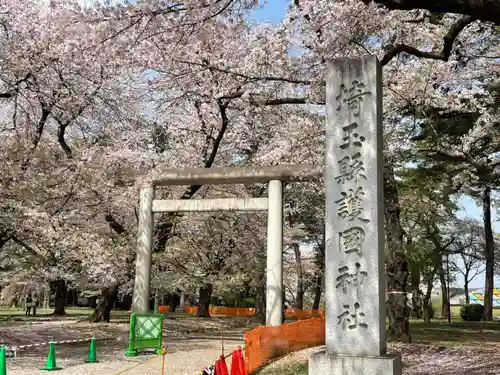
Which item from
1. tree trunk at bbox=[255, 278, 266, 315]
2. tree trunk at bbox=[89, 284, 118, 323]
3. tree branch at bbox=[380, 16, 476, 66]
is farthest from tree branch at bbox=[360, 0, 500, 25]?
tree trunk at bbox=[255, 278, 266, 315]

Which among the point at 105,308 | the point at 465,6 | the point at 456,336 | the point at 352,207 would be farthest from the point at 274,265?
the point at 465,6

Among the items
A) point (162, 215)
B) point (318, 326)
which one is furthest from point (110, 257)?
point (318, 326)

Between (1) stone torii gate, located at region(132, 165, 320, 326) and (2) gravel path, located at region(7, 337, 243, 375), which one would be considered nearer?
(2) gravel path, located at region(7, 337, 243, 375)

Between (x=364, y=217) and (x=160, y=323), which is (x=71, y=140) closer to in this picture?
(x=160, y=323)

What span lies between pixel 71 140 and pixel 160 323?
349 inches

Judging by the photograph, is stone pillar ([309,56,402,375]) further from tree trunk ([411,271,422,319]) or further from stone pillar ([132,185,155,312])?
tree trunk ([411,271,422,319])

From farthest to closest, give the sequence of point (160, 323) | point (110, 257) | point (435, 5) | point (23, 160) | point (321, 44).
Result: point (110, 257) < point (23, 160) < point (160, 323) < point (321, 44) < point (435, 5)

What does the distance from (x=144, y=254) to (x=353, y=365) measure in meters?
10.8

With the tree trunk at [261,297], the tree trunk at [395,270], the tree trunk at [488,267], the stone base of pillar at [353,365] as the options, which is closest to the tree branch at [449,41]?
the stone base of pillar at [353,365]

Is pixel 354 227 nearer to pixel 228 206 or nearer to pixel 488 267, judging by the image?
pixel 228 206

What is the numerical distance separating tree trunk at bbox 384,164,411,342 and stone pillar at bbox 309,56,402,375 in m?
7.06

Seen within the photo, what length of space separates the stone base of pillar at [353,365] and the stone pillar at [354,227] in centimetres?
1

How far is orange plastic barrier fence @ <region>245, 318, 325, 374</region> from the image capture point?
10048mm

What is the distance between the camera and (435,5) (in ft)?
20.8
